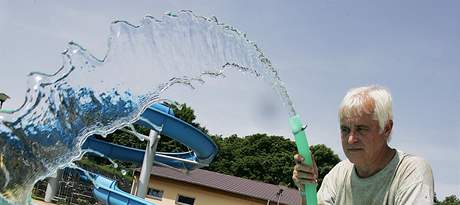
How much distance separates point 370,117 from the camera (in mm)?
2947

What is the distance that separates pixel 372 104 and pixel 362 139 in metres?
0.18

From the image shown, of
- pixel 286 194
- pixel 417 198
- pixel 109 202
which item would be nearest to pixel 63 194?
pixel 109 202

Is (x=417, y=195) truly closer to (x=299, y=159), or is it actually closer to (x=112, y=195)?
(x=299, y=159)

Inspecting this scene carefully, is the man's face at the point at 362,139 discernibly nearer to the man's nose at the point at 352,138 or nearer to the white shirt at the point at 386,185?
the man's nose at the point at 352,138

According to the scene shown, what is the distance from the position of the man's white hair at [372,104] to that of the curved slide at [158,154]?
39.0ft

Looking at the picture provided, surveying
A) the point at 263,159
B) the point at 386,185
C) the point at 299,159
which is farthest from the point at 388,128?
the point at 263,159

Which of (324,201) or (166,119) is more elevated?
(166,119)

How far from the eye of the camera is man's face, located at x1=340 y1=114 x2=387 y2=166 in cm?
296

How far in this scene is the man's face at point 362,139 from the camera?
117 inches

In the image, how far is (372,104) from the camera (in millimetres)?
2945

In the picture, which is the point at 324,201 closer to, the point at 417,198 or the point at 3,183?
the point at 417,198

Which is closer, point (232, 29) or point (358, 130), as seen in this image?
point (358, 130)

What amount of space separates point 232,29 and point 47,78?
4.52 feet

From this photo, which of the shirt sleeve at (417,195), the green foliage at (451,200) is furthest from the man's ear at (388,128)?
the green foliage at (451,200)
